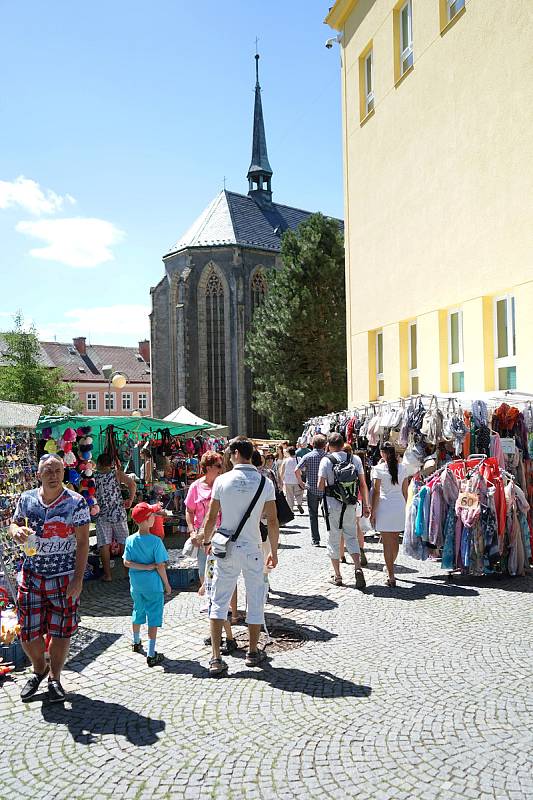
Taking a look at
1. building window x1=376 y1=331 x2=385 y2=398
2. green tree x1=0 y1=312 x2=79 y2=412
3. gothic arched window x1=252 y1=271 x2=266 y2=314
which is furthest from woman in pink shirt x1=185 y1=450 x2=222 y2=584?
gothic arched window x1=252 y1=271 x2=266 y2=314

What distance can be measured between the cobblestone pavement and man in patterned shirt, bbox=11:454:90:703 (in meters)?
0.42

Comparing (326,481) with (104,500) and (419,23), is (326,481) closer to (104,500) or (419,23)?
(104,500)

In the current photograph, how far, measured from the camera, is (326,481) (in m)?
8.08

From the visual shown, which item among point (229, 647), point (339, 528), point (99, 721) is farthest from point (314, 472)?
point (99, 721)

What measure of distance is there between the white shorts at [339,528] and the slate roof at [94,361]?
219 ft

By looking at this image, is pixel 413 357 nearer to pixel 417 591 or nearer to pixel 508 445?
pixel 508 445

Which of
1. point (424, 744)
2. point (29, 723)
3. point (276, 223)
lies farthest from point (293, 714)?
point (276, 223)

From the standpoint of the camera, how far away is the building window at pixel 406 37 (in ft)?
42.5

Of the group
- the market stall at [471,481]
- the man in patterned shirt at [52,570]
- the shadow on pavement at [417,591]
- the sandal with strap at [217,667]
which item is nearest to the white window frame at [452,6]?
the market stall at [471,481]

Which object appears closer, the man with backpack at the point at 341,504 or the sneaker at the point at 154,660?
the sneaker at the point at 154,660

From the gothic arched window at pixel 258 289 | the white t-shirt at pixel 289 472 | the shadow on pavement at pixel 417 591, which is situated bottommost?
the shadow on pavement at pixel 417 591

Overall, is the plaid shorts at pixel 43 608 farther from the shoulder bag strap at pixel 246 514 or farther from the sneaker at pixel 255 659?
the sneaker at pixel 255 659

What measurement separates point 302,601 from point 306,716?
3.09m

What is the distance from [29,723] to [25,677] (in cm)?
97
